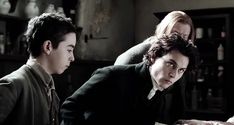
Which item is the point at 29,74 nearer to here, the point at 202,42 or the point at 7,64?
the point at 7,64

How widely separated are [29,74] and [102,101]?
1.22 ft

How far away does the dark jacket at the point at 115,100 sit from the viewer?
1.47 m

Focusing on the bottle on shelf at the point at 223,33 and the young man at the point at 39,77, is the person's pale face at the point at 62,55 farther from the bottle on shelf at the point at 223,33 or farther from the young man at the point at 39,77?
the bottle on shelf at the point at 223,33

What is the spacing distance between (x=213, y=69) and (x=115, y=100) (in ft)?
11.2

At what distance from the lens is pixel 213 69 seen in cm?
476

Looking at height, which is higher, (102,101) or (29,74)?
(29,74)

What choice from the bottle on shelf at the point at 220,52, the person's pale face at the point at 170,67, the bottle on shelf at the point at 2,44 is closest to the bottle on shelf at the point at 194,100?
the bottle on shelf at the point at 220,52

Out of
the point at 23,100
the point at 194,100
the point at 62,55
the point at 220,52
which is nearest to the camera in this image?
the point at 23,100

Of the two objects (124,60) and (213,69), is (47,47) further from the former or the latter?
(213,69)

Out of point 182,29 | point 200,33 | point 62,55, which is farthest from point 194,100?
point 62,55

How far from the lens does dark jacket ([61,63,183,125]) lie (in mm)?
1472

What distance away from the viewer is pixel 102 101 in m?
1.54

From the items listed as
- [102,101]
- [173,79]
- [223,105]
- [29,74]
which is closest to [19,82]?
[29,74]

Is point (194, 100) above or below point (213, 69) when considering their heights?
below
